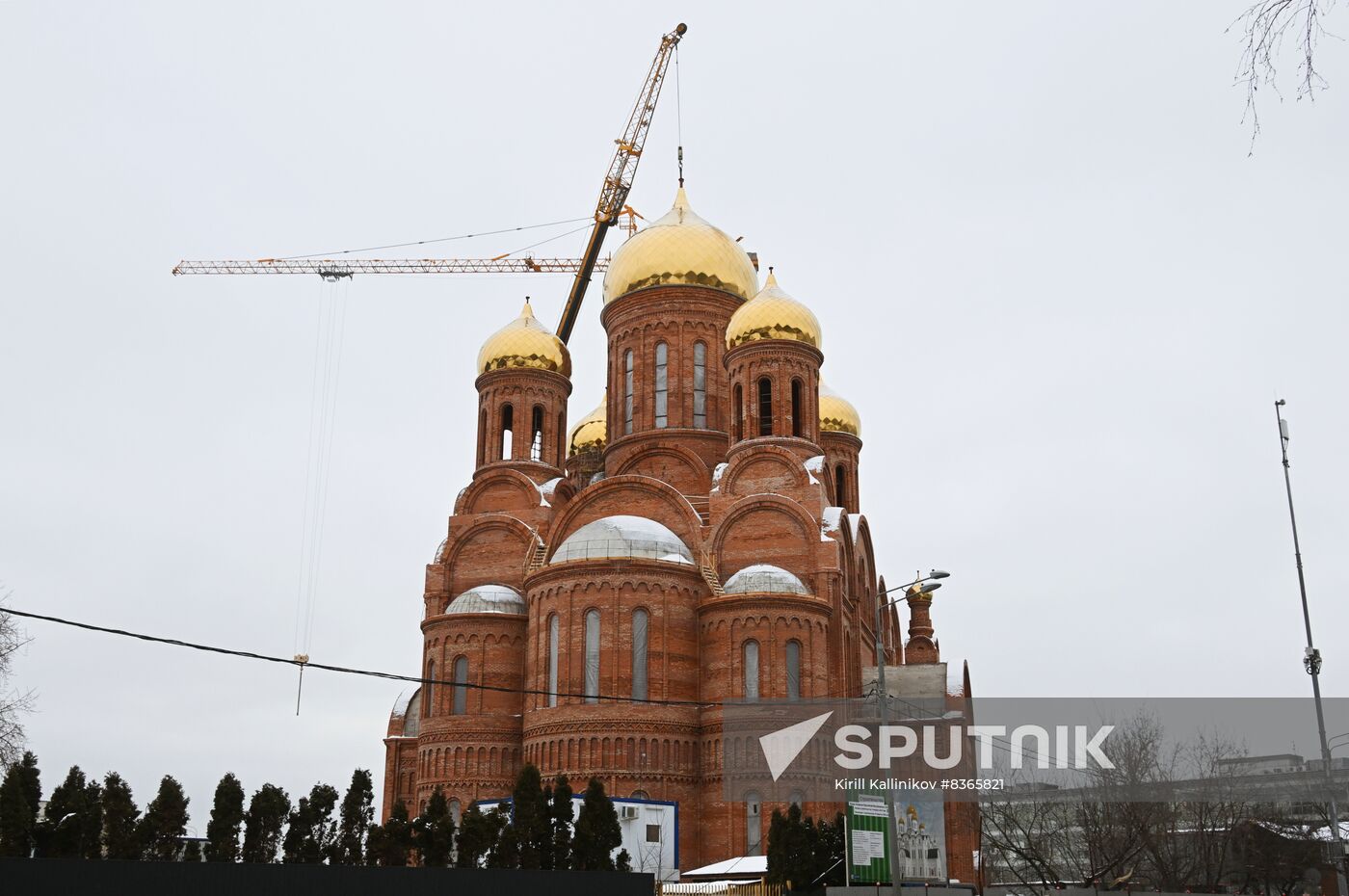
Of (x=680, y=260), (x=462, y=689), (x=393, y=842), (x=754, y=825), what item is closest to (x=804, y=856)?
(x=754, y=825)

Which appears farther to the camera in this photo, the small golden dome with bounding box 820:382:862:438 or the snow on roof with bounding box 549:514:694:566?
the small golden dome with bounding box 820:382:862:438

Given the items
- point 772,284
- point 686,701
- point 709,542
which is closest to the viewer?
point 686,701

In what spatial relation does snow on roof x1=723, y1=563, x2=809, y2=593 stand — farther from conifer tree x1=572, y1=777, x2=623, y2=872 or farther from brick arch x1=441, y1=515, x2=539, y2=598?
conifer tree x1=572, y1=777, x2=623, y2=872

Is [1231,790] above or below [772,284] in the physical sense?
below

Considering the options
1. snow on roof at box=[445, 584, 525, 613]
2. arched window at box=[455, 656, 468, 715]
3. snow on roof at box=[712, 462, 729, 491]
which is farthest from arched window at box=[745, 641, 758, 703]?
arched window at box=[455, 656, 468, 715]

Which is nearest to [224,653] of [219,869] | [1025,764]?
[219,869]

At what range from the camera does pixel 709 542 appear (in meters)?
35.2

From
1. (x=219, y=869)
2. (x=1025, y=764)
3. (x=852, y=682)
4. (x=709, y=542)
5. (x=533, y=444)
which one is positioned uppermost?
(x=533, y=444)

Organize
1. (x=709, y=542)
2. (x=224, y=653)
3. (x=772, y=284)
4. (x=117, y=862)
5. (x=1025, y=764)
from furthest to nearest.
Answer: (x=772, y=284) → (x=709, y=542) → (x=1025, y=764) → (x=224, y=653) → (x=117, y=862)

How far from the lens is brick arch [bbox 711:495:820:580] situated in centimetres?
3453

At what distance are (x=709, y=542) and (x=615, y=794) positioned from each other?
7.30m

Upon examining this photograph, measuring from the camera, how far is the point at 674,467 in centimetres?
3897

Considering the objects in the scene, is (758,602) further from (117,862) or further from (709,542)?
(117,862)

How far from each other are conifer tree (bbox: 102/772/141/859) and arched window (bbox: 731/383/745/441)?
20.9 m
